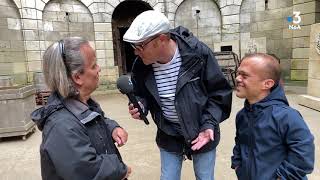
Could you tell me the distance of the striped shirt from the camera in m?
1.87

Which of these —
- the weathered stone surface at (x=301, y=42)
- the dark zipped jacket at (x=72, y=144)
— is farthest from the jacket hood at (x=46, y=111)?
the weathered stone surface at (x=301, y=42)

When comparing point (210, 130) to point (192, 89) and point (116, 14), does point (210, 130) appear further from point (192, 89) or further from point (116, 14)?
point (116, 14)

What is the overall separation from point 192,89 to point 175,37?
36cm

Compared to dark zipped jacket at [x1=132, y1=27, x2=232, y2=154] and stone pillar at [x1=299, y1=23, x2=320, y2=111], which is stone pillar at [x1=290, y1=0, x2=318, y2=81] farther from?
dark zipped jacket at [x1=132, y1=27, x2=232, y2=154]

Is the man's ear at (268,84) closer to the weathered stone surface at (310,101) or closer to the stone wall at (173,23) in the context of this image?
the weathered stone surface at (310,101)

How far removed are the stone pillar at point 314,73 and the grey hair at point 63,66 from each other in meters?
5.64

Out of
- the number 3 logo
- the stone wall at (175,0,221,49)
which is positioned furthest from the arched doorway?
the number 3 logo

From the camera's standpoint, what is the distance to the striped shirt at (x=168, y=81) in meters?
1.87

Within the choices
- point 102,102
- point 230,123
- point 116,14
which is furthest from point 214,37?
point 230,123

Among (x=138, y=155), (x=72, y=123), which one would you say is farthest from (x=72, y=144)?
(x=138, y=155)

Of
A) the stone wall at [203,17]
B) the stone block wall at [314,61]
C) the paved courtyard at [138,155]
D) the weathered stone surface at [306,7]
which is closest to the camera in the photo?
the paved courtyard at [138,155]

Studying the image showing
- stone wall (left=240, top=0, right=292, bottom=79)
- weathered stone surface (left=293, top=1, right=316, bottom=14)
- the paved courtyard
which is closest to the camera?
the paved courtyard

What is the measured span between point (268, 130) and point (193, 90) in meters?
0.50

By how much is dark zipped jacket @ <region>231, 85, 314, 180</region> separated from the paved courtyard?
1516 millimetres
